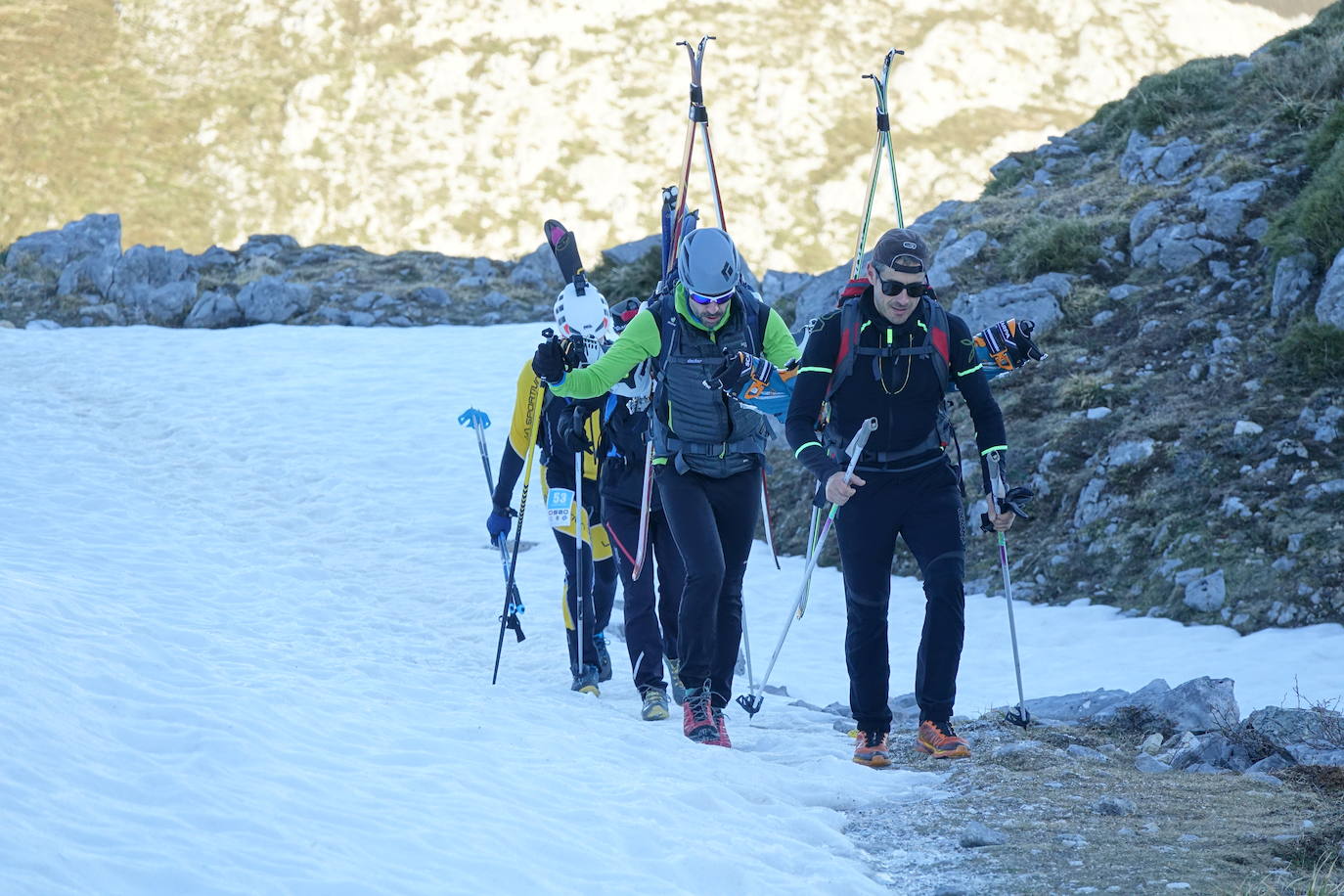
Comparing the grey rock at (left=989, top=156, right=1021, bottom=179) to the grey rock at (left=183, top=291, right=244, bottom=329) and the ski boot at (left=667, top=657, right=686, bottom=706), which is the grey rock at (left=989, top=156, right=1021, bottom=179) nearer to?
the grey rock at (left=183, top=291, right=244, bottom=329)

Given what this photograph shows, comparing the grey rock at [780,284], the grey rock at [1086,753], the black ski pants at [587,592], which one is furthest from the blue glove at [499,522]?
the grey rock at [780,284]

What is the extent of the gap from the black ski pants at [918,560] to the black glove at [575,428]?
2.30 metres

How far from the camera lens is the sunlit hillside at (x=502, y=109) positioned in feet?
264

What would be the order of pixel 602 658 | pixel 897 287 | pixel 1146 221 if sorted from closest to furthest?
pixel 897 287, pixel 602 658, pixel 1146 221

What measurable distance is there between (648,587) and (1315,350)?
25.5 feet

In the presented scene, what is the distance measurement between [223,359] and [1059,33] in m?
98.7

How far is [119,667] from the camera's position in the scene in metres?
6.55

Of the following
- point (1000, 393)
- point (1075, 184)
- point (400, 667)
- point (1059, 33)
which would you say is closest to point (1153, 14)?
point (1059, 33)

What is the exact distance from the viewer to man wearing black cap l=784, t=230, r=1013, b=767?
6.71 m

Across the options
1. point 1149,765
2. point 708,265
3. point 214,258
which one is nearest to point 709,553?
point 708,265

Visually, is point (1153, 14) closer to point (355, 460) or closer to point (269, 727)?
point (355, 460)

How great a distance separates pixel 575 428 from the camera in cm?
860

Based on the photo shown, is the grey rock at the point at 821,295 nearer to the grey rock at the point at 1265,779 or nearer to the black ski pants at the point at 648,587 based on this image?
the black ski pants at the point at 648,587

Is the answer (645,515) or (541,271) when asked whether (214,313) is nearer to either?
(541,271)
